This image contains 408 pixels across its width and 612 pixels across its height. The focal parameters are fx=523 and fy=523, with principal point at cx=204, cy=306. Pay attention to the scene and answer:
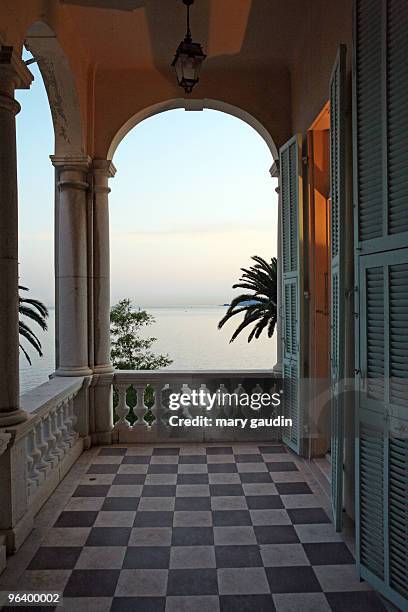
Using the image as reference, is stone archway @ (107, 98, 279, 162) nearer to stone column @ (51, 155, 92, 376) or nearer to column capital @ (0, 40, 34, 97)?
stone column @ (51, 155, 92, 376)

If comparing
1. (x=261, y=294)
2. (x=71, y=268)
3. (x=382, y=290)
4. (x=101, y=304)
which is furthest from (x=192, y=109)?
(x=261, y=294)

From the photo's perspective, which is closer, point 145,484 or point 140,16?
point 145,484

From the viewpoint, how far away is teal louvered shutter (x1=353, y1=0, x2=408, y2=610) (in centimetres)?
281

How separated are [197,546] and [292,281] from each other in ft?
10.6

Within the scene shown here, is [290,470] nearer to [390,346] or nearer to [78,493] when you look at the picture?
[78,493]

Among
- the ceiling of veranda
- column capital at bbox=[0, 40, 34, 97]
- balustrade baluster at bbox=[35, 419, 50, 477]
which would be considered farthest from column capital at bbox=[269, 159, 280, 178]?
balustrade baluster at bbox=[35, 419, 50, 477]

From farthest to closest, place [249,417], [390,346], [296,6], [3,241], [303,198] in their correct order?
[249,417]
[303,198]
[296,6]
[3,241]
[390,346]

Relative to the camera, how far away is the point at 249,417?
21.9 ft

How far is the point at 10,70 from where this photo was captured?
11.7 feet

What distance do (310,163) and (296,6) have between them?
1576mm

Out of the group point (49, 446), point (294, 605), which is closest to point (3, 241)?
point (49, 446)

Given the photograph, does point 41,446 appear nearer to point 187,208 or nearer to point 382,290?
point 382,290

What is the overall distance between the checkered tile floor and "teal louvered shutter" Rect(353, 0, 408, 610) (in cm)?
47

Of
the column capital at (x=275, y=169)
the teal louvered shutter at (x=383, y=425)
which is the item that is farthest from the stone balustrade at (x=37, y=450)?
the column capital at (x=275, y=169)
